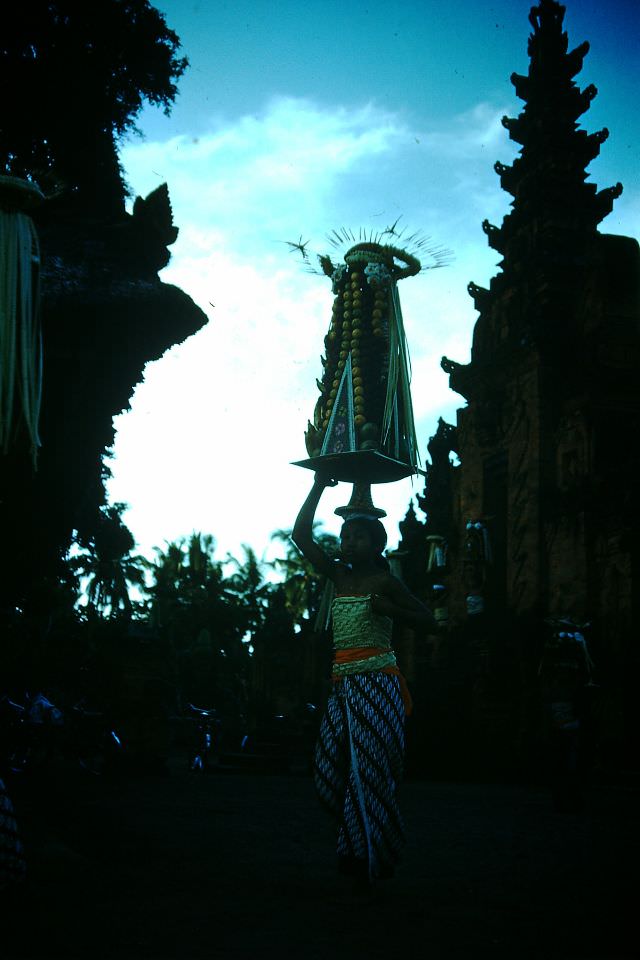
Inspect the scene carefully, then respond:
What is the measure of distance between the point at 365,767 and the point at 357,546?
1.14 meters

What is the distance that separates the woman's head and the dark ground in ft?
5.31

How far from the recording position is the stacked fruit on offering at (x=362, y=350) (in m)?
8.77

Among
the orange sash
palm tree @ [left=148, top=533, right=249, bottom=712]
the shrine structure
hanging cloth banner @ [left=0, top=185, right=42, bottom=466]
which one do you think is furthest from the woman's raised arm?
palm tree @ [left=148, top=533, right=249, bottom=712]

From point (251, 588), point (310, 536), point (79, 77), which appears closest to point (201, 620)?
point (251, 588)

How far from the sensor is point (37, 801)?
1057 cm

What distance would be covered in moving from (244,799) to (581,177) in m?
19.0

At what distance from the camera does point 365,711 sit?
5227 mm

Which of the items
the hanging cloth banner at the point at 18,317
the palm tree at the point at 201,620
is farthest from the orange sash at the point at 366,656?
the palm tree at the point at 201,620

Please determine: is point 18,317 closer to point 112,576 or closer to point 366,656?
point 366,656

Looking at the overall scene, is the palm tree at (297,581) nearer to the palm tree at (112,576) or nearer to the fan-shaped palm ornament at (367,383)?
the palm tree at (112,576)

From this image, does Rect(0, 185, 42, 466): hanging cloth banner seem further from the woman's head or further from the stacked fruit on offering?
the stacked fruit on offering

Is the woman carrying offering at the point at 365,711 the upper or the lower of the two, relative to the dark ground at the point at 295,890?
upper

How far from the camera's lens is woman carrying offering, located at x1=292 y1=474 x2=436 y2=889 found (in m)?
4.97

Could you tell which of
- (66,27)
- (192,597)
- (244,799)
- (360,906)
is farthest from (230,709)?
(360,906)
